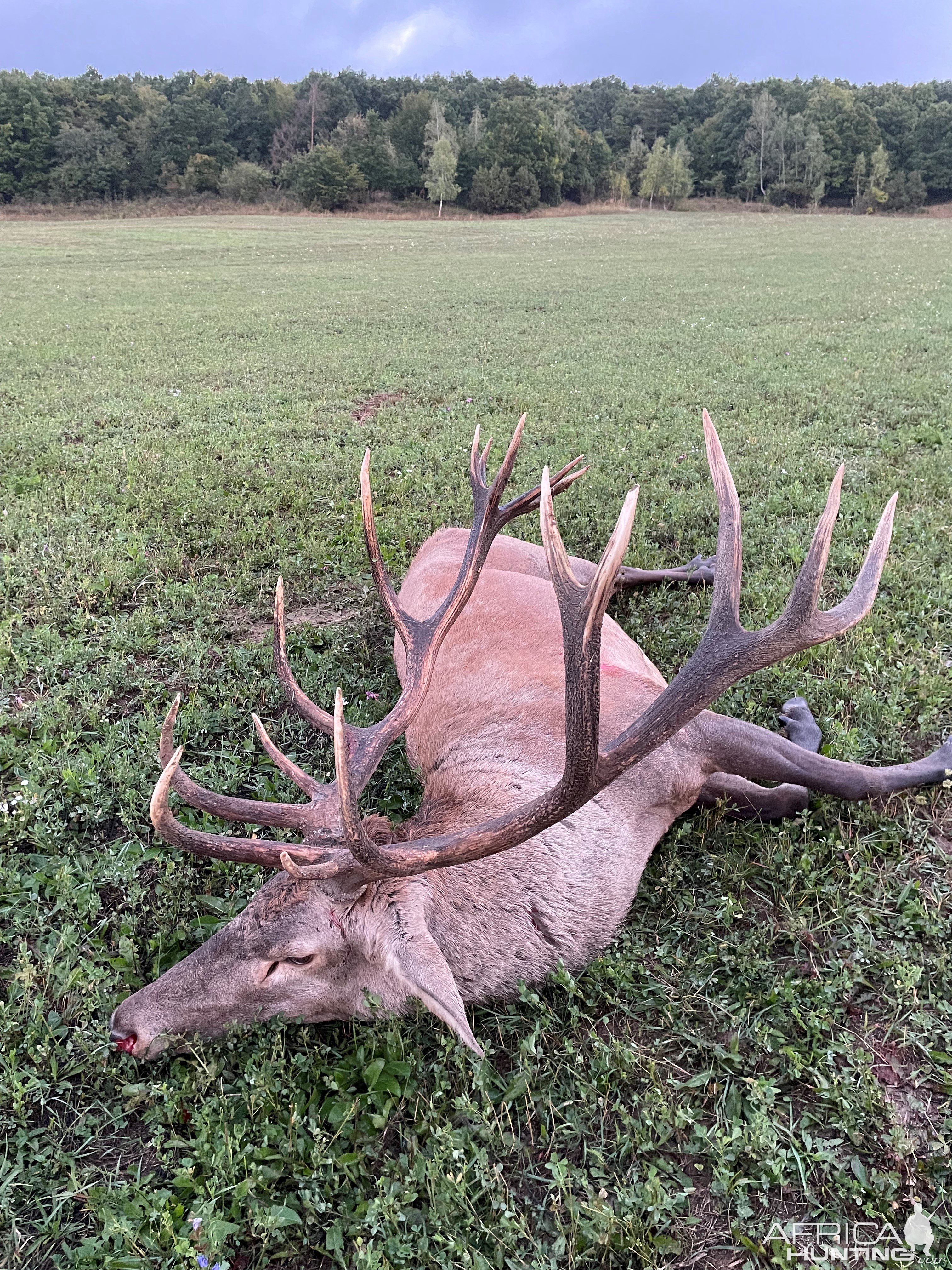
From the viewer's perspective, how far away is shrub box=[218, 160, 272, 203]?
174ft

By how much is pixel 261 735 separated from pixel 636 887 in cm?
149

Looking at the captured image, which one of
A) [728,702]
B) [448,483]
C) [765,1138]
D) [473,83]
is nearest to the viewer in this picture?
[765,1138]

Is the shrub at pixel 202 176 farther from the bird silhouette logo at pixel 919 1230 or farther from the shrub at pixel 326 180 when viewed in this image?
the bird silhouette logo at pixel 919 1230

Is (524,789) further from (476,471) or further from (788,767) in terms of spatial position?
(476,471)

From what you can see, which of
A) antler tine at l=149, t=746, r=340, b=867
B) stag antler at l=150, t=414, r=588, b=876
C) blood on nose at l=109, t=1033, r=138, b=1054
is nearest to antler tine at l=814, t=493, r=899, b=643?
stag antler at l=150, t=414, r=588, b=876

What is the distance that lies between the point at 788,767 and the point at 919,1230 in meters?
1.55

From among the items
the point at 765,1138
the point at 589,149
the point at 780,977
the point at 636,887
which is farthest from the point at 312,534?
the point at 589,149

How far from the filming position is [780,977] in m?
2.60

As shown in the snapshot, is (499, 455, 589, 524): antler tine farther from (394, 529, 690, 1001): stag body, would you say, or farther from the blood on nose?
the blood on nose

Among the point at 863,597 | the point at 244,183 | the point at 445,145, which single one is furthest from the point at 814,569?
the point at 244,183

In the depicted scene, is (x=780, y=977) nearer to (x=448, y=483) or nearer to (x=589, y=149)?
(x=448, y=483)

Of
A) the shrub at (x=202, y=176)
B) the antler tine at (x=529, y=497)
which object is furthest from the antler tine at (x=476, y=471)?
the shrub at (x=202, y=176)

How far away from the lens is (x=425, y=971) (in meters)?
2.32

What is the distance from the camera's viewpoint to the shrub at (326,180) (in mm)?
51562
